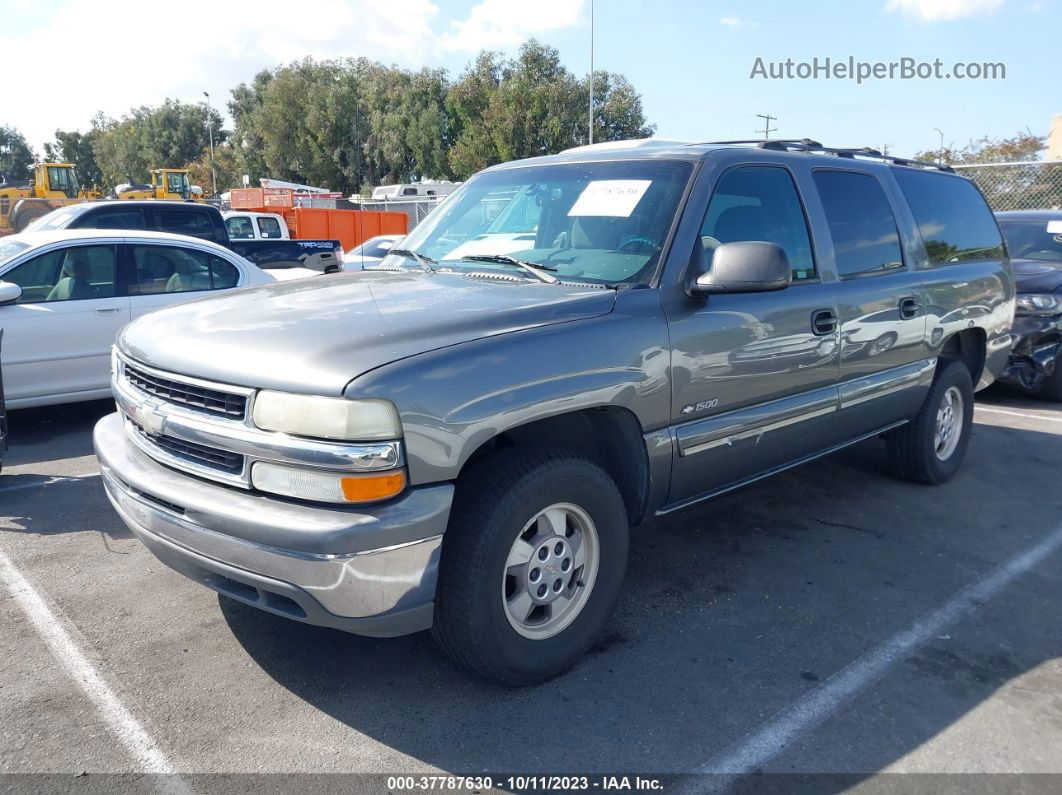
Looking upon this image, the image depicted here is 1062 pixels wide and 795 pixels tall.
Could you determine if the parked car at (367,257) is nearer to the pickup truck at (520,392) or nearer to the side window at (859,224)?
the pickup truck at (520,392)

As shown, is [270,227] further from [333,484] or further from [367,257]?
[333,484]

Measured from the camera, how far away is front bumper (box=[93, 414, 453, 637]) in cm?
254

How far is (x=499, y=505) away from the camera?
278 cm

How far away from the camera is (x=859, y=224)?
15.1 feet

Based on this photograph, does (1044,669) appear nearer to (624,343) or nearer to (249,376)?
(624,343)

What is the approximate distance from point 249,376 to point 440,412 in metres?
0.61

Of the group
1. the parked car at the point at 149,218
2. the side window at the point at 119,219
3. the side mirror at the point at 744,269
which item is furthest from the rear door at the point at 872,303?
the side window at the point at 119,219

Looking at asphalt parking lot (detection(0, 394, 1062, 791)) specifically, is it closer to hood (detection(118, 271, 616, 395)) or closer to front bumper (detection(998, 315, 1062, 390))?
hood (detection(118, 271, 616, 395))

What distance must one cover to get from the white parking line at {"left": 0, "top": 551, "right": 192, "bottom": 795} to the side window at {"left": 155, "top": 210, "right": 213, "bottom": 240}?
8002 mm

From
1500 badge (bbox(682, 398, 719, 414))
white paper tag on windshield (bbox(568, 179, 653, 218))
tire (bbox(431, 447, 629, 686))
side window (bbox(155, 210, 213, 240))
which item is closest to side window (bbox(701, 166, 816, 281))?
white paper tag on windshield (bbox(568, 179, 653, 218))

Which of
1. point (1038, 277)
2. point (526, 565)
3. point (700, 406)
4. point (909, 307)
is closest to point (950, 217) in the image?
point (909, 307)

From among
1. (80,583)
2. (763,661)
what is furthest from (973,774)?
(80,583)

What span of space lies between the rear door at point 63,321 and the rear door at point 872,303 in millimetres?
5400

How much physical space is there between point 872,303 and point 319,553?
3.22 meters
